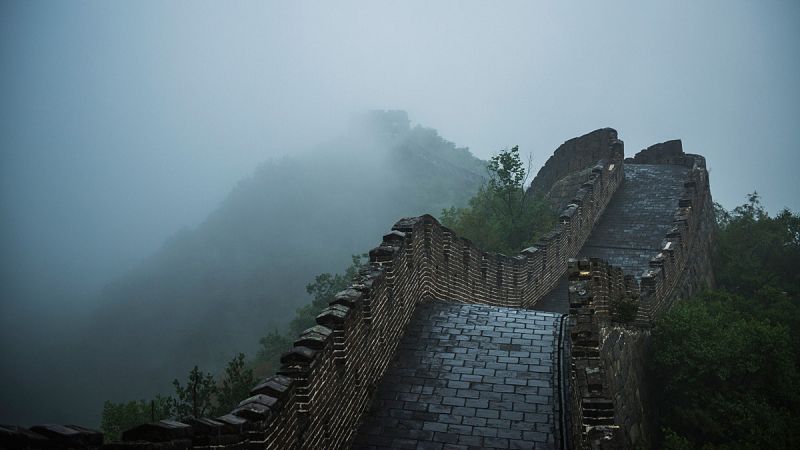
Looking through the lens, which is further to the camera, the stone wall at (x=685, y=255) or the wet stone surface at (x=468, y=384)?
the stone wall at (x=685, y=255)

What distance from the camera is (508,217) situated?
21.6 meters

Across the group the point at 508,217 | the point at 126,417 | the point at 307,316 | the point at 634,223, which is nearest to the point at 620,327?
the point at 634,223

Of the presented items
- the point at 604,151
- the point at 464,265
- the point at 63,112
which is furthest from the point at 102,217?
→ the point at 464,265

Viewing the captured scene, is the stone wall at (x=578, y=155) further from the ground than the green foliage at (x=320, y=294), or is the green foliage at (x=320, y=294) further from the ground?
the stone wall at (x=578, y=155)

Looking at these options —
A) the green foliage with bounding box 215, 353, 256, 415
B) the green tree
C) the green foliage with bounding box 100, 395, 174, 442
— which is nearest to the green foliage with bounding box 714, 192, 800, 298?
the green tree

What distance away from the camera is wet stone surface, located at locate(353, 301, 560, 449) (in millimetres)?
7516

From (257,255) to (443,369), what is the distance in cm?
7291

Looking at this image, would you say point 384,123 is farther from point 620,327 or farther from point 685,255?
point 620,327

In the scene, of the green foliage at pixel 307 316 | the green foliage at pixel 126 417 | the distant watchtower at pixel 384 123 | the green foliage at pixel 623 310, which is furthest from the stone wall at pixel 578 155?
the distant watchtower at pixel 384 123

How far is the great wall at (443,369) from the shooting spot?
632 cm

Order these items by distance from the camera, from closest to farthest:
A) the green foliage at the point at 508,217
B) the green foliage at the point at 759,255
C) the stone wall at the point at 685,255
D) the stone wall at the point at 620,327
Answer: the stone wall at the point at 620,327 → the stone wall at the point at 685,255 → the green foliage at the point at 508,217 → the green foliage at the point at 759,255

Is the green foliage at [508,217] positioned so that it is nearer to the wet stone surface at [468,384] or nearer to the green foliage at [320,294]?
the green foliage at [320,294]

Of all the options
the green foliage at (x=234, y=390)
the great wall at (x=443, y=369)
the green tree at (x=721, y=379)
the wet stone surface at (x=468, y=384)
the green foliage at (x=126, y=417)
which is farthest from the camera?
the green foliage at (x=126, y=417)

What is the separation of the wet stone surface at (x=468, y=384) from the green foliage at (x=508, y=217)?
10.2 metres
